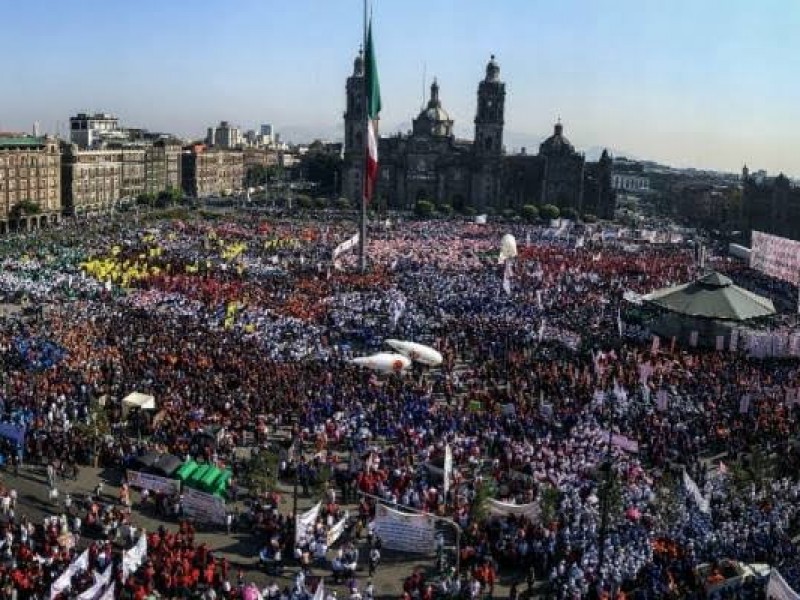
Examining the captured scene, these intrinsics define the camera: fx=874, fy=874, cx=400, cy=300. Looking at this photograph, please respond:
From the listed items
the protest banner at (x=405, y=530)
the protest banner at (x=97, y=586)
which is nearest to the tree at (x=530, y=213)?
the protest banner at (x=405, y=530)

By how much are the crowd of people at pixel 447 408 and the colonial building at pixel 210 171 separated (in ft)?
287

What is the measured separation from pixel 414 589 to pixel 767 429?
14595 millimetres

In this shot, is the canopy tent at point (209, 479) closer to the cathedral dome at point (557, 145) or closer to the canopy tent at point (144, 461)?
the canopy tent at point (144, 461)

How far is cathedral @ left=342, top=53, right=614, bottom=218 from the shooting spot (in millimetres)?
116438

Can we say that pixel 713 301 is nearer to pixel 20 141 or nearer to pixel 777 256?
pixel 777 256

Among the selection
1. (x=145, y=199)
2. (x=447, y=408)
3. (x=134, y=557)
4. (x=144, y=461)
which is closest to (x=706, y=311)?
(x=447, y=408)

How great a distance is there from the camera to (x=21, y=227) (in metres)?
89.9

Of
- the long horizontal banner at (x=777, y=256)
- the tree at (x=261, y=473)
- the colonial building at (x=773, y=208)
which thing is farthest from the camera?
the colonial building at (x=773, y=208)

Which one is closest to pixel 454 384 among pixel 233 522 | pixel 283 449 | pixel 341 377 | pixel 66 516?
pixel 341 377

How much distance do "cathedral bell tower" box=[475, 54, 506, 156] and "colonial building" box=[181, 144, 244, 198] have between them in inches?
1856

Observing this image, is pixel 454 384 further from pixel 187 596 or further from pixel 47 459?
pixel 187 596

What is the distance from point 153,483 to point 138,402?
17.0 feet

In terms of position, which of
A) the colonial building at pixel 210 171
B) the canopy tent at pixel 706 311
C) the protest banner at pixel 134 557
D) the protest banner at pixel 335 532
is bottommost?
the protest banner at pixel 335 532

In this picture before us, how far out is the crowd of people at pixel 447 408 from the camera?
18656 mm
